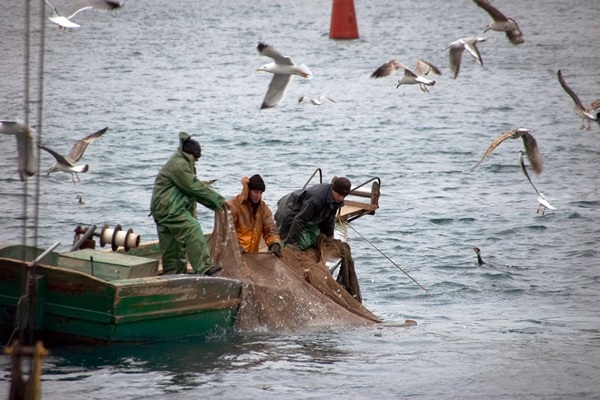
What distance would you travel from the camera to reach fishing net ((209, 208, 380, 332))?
38.0 feet

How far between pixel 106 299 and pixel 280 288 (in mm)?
1940

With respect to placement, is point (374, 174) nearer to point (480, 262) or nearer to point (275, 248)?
point (480, 262)

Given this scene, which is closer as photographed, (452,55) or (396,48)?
(452,55)

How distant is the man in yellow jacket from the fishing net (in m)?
0.17

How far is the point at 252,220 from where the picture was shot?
38.5 feet

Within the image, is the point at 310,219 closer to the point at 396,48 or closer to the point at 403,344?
the point at 403,344

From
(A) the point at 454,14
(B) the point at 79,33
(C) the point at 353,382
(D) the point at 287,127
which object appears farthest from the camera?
(A) the point at 454,14

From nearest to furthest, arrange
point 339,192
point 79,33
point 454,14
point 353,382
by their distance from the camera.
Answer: point 353,382 → point 339,192 → point 79,33 → point 454,14

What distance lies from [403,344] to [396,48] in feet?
102

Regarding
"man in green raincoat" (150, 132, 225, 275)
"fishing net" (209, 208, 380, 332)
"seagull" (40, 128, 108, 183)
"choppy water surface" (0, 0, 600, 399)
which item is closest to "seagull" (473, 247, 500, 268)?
"choppy water surface" (0, 0, 600, 399)

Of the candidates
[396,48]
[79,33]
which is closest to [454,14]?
[396,48]

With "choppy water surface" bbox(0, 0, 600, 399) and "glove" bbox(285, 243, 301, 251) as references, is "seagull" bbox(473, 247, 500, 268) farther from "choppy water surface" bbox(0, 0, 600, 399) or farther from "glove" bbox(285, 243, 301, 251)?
"glove" bbox(285, 243, 301, 251)

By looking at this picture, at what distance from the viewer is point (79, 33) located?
4700cm

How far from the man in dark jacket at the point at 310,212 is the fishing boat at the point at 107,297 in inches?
38.7
